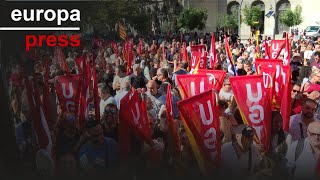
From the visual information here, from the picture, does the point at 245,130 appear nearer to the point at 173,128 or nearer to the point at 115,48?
the point at 173,128

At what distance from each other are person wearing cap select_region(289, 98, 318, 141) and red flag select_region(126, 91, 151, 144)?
59.9 inches

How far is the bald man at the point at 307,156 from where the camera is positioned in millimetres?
5191

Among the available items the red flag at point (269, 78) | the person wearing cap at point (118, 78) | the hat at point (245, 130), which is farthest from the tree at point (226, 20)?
the hat at point (245, 130)

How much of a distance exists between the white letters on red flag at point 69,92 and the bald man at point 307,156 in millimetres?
2368

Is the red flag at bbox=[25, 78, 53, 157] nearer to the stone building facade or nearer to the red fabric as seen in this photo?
the red fabric

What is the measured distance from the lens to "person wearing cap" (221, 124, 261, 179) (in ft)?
17.4

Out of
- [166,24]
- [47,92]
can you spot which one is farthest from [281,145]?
[166,24]

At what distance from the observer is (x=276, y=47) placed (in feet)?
36.7

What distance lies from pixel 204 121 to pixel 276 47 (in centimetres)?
631

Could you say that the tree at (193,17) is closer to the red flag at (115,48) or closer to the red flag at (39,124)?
the red flag at (39,124)

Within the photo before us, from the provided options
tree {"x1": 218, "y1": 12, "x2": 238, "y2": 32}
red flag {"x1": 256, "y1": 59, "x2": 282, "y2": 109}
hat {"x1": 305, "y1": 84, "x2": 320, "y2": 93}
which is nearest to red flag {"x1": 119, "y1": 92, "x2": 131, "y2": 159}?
red flag {"x1": 256, "y1": 59, "x2": 282, "y2": 109}

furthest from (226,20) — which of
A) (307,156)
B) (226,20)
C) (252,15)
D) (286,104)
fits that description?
(307,156)

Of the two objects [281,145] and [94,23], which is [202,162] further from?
[94,23]

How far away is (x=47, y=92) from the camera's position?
5.84 meters
